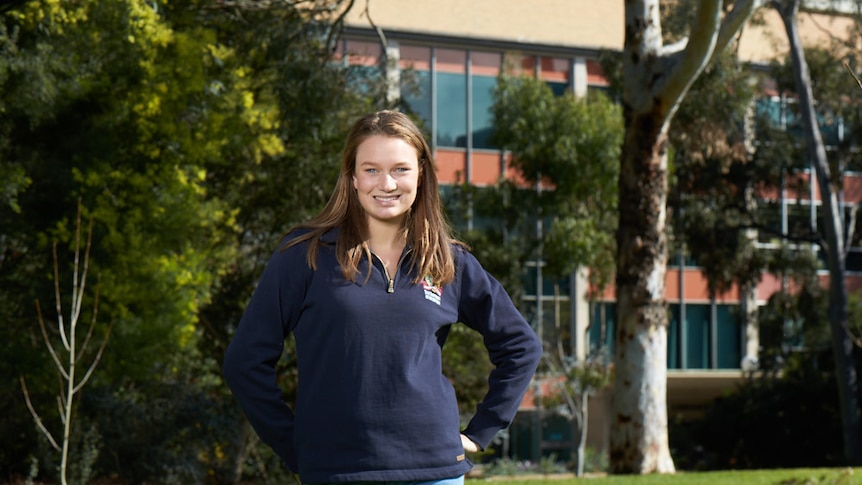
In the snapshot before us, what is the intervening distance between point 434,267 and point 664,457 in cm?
1494

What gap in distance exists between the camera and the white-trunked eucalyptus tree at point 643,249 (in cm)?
1712

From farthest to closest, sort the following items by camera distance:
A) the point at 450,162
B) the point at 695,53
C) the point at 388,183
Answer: the point at 450,162
the point at 695,53
the point at 388,183

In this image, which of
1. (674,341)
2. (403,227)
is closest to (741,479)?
(403,227)

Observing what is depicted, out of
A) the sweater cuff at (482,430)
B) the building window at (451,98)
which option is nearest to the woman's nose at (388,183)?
the sweater cuff at (482,430)

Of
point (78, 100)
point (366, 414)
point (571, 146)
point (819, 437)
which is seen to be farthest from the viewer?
point (819, 437)

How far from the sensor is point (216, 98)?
18625 mm

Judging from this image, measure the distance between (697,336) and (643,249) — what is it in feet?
86.4

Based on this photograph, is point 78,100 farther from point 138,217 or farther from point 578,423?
point 578,423

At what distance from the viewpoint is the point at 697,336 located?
42969mm

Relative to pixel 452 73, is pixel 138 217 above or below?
below

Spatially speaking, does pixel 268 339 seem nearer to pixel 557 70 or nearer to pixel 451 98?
pixel 451 98

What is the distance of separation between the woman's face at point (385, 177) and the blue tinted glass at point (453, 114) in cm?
3592

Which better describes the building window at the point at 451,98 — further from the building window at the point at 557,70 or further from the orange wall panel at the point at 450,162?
the building window at the point at 557,70

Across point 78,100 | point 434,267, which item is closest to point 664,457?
point 78,100
